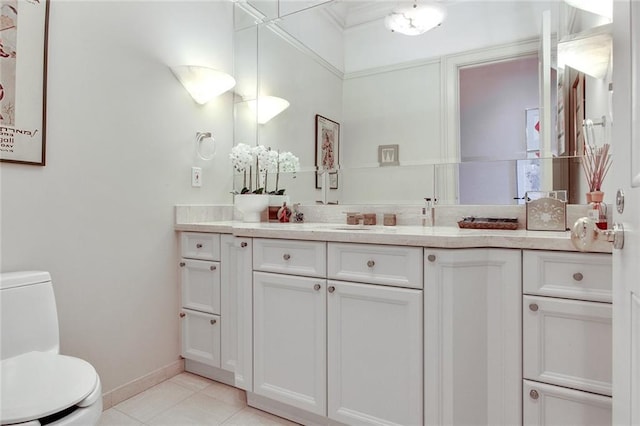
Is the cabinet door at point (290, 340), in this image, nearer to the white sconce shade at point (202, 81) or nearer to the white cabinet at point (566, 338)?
the white cabinet at point (566, 338)

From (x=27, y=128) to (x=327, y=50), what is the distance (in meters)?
1.67

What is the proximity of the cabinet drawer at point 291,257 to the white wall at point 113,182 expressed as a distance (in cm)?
75

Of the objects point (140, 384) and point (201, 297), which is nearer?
point (140, 384)

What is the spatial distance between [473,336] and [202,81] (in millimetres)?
1983

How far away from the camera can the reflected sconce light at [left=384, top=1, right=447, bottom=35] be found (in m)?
1.98

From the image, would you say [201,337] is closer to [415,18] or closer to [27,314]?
[27,314]

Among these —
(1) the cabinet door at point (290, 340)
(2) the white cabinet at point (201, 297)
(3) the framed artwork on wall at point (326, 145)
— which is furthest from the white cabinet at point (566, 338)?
(2) the white cabinet at point (201, 297)

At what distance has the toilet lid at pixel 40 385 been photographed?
3.17 ft

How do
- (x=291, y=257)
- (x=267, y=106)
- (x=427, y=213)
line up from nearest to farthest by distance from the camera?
(x=291, y=257), (x=427, y=213), (x=267, y=106)

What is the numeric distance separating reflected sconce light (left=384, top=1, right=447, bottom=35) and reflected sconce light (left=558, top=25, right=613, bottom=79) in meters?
0.64

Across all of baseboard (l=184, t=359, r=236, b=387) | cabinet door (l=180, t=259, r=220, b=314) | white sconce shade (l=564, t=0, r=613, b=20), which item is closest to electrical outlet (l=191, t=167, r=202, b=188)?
cabinet door (l=180, t=259, r=220, b=314)

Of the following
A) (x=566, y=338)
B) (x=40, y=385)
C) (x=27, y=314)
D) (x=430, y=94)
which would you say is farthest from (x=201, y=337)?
(x=430, y=94)

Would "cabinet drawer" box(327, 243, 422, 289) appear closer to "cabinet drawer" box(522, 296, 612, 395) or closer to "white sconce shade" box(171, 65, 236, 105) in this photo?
"cabinet drawer" box(522, 296, 612, 395)

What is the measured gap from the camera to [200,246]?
80.6 inches
